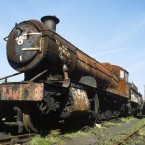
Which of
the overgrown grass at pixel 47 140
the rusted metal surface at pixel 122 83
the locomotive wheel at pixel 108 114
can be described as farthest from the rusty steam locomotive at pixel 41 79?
the rusted metal surface at pixel 122 83

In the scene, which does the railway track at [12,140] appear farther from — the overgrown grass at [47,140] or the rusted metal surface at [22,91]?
the rusted metal surface at [22,91]

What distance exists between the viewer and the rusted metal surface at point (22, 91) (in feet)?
20.9

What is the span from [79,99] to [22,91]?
1.94m

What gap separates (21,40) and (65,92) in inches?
80.4

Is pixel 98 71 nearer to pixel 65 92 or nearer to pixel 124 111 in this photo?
pixel 65 92

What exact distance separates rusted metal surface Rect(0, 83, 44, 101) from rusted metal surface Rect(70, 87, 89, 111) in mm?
1373

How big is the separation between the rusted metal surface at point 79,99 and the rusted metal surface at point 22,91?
1373 mm

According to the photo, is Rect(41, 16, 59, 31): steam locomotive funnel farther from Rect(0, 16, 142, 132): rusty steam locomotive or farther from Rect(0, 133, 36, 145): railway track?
Rect(0, 133, 36, 145): railway track

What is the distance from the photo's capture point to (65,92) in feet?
24.9

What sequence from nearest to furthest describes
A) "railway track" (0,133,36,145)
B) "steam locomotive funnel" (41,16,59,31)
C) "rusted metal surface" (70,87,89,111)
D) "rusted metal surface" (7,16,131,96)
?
"railway track" (0,133,36,145) < "rusted metal surface" (7,16,131,96) < "rusted metal surface" (70,87,89,111) < "steam locomotive funnel" (41,16,59,31)

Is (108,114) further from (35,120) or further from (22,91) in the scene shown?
(22,91)

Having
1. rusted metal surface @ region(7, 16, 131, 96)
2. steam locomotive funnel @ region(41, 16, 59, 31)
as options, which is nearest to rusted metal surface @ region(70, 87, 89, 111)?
rusted metal surface @ region(7, 16, 131, 96)

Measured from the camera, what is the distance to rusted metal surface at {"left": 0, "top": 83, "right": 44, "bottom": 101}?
6383 mm

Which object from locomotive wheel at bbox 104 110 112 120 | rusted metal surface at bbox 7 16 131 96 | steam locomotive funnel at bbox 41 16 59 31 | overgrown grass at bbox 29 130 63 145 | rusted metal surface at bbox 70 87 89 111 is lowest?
overgrown grass at bbox 29 130 63 145
